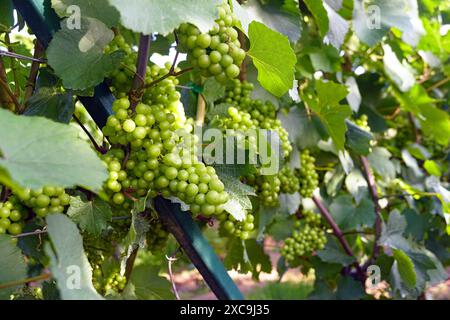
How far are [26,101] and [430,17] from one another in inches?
87.2

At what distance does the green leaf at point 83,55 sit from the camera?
31.9 inches

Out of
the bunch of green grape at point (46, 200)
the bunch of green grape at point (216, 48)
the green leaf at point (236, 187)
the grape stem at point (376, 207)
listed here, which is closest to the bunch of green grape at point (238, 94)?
the green leaf at point (236, 187)

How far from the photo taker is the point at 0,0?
1107 mm

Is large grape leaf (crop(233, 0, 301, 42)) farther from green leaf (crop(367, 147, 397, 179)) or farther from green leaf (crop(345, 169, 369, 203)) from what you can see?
green leaf (crop(367, 147, 397, 179))

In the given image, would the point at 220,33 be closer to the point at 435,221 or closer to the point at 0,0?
the point at 0,0

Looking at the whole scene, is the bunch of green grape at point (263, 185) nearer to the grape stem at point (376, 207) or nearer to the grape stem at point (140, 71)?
the grape stem at point (140, 71)

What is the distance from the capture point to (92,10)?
820mm

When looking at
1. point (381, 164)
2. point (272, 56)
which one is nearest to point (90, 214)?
point (272, 56)

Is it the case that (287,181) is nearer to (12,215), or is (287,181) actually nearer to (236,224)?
(236,224)

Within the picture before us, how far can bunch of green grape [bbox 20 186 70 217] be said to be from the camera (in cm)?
78

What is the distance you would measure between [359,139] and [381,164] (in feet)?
1.39

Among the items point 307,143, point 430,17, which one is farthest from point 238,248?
point 430,17

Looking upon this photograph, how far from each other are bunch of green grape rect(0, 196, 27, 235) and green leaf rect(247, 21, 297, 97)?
1.61 feet

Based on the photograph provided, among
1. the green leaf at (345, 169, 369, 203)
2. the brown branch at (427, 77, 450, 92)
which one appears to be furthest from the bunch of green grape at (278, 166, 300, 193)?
the brown branch at (427, 77, 450, 92)
